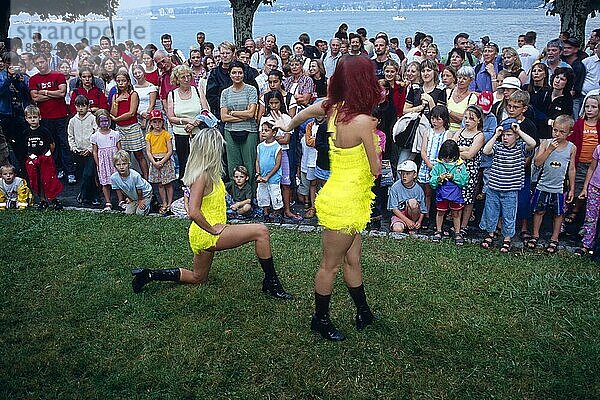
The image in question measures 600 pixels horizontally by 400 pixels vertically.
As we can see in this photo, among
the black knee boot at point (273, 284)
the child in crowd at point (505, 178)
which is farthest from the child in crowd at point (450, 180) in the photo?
the black knee boot at point (273, 284)

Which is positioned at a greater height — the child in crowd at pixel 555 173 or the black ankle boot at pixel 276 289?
the child in crowd at pixel 555 173

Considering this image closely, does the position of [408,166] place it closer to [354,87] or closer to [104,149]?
[354,87]

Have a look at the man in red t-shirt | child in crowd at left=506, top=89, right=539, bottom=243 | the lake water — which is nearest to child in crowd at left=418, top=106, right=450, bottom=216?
child in crowd at left=506, top=89, right=539, bottom=243

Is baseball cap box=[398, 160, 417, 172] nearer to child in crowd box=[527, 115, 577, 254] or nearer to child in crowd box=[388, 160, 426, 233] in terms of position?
child in crowd box=[388, 160, 426, 233]

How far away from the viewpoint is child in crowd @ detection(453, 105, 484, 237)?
6.29 metres

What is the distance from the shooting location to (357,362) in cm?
399

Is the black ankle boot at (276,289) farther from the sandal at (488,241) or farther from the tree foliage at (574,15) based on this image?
the tree foliage at (574,15)

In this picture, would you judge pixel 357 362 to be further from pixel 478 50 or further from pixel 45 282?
pixel 478 50

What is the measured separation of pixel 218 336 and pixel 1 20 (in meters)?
9.21

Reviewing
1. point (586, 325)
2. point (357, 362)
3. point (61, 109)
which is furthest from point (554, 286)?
point (61, 109)

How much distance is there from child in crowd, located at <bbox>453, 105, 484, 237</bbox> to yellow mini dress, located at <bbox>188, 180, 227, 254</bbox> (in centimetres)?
303

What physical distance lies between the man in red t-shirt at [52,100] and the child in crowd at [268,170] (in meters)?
3.63

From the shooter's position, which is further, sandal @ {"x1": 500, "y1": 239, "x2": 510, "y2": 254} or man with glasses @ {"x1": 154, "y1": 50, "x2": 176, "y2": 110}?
man with glasses @ {"x1": 154, "y1": 50, "x2": 176, "y2": 110}

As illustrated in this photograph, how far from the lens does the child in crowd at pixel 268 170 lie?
7137 millimetres
